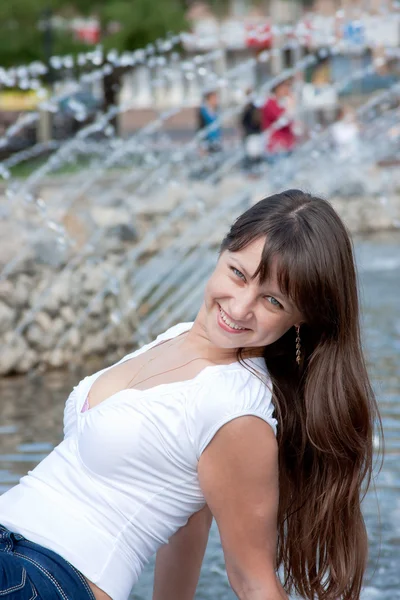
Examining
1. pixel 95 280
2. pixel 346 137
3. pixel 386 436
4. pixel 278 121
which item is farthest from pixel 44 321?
pixel 346 137

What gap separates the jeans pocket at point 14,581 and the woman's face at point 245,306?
0.59 metres

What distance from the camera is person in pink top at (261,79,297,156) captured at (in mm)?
13906

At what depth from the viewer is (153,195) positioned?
1403 cm

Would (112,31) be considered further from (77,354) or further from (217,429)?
(217,429)

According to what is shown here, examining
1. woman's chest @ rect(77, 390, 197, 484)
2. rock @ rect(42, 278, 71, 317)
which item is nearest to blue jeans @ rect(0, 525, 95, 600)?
woman's chest @ rect(77, 390, 197, 484)

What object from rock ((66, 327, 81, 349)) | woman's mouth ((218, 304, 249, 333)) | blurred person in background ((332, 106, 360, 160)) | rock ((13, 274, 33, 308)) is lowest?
blurred person in background ((332, 106, 360, 160))

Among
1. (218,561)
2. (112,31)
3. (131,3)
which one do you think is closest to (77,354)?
(218,561)

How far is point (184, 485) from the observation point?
7.13ft

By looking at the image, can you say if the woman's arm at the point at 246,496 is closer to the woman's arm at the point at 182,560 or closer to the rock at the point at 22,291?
the woman's arm at the point at 182,560

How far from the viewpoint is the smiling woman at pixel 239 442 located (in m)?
2.09

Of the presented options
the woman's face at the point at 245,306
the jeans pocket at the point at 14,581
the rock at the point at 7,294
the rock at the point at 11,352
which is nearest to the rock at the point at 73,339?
the rock at the point at 11,352

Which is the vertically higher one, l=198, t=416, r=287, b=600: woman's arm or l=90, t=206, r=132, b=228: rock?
l=198, t=416, r=287, b=600: woman's arm

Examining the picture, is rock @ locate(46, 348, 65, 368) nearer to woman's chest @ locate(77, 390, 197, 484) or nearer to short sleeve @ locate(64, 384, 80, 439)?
short sleeve @ locate(64, 384, 80, 439)

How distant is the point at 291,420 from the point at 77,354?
4621 millimetres
